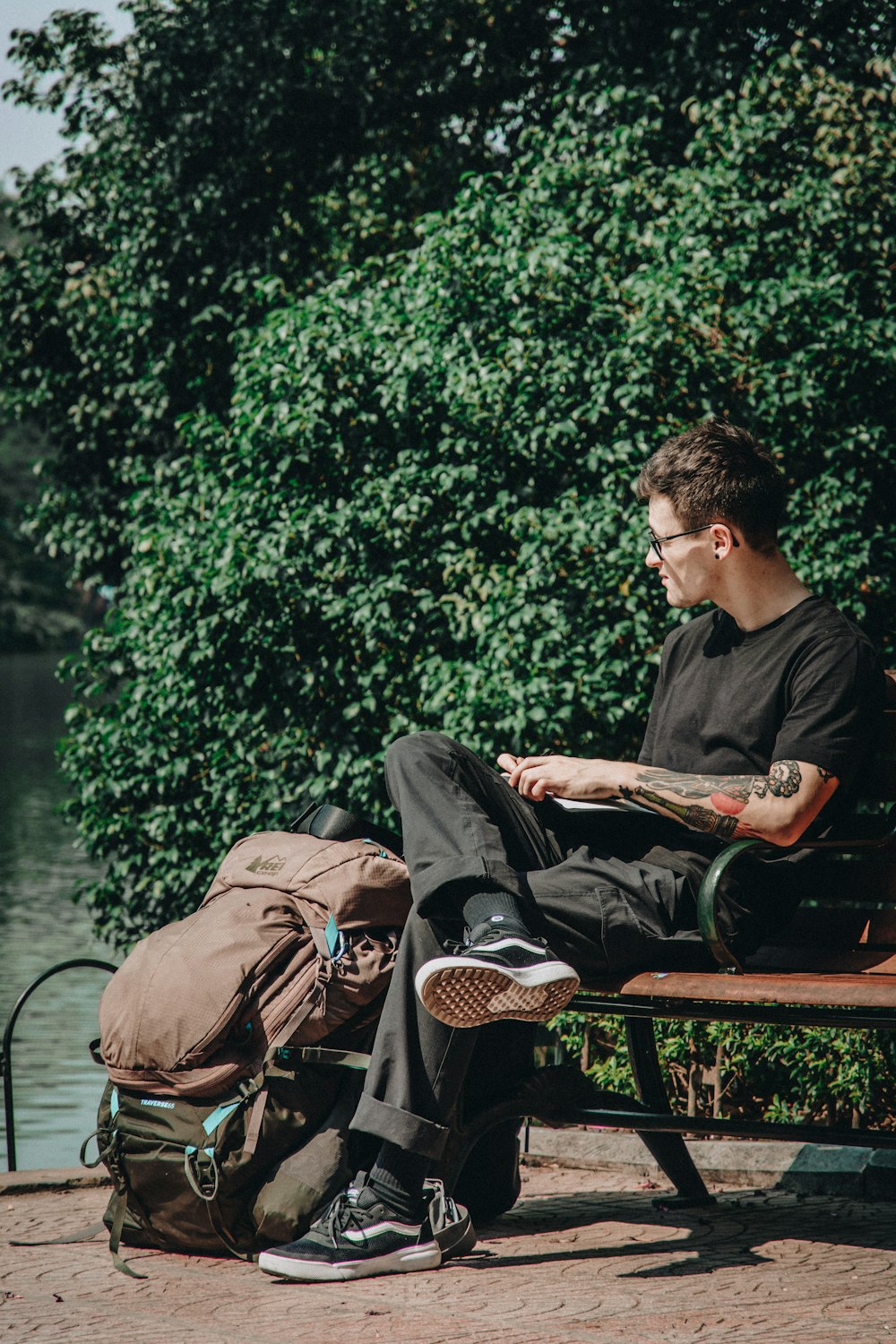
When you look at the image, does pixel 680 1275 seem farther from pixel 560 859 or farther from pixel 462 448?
pixel 462 448

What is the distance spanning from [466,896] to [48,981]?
280 inches

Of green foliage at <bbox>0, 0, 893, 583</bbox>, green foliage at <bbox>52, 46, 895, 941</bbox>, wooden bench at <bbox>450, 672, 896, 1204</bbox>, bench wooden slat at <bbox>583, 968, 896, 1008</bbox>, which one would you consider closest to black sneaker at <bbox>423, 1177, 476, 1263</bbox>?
wooden bench at <bbox>450, 672, 896, 1204</bbox>

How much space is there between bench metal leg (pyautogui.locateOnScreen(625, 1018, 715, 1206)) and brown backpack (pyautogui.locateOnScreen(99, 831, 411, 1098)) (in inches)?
31.1

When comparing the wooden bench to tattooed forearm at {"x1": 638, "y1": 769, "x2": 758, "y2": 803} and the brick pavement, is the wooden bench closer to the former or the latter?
tattooed forearm at {"x1": 638, "y1": 769, "x2": 758, "y2": 803}

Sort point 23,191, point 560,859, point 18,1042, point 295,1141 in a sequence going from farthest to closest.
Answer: point 23,191
point 18,1042
point 560,859
point 295,1141

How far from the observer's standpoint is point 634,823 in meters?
3.38

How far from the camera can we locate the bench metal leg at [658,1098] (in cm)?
370

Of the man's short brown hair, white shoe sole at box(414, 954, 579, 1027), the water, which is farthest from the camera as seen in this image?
the water

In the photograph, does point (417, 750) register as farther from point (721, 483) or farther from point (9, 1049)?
point (9, 1049)

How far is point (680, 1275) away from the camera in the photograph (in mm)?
3100

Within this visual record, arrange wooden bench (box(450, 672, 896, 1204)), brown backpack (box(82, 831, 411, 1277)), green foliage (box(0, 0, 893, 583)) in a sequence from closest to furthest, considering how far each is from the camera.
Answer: wooden bench (box(450, 672, 896, 1204))
brown backpack (box(82, 831, 411, 1277))
green foliage (box(0, 0, 893, 583))

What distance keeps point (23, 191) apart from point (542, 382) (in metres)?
6.26

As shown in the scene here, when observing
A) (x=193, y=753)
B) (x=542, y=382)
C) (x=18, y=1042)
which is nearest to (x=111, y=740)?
(x=193, y=753)

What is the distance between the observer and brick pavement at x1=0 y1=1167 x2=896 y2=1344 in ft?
8.78
